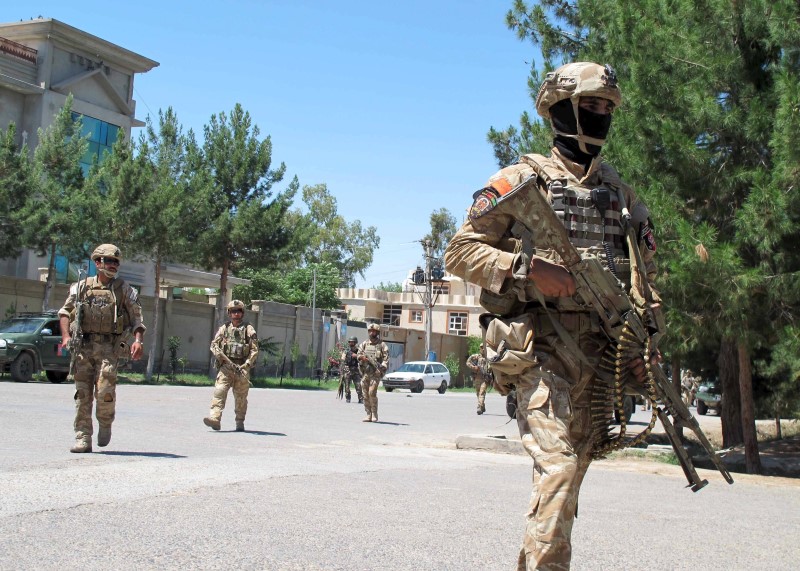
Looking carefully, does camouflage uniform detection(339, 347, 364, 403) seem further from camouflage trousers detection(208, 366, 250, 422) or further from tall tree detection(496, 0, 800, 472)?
tall tree detection(496, 0, 800, 472)

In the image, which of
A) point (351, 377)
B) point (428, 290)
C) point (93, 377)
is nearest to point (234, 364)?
point (93, 377)

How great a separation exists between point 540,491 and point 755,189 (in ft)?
27.4

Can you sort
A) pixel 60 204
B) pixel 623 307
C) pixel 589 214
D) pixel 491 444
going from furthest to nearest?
pixel 60 204, pixel 491 444, pixel 589 214, pixel 623 307

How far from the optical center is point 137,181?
2984cm

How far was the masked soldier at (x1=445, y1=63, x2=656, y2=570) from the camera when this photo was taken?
3.49m

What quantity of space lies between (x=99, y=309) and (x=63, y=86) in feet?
102

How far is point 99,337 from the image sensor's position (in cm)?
893

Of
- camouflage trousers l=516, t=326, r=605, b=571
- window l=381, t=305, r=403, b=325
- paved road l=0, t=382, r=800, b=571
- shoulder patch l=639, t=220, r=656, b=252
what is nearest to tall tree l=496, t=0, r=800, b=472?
paved road l=0, t=382, r=800, b=571

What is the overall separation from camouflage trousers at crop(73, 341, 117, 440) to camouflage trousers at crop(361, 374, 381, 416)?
31.3 feet

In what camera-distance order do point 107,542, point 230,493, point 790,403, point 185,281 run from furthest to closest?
point 185,281, point 790,403, point 230,493, point 107,542

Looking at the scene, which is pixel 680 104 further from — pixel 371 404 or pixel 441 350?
pixel 441 350

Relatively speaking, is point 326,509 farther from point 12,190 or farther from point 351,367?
point 12,190

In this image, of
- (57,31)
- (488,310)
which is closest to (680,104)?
(488,310)

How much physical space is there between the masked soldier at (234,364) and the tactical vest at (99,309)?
3588 millimetres
